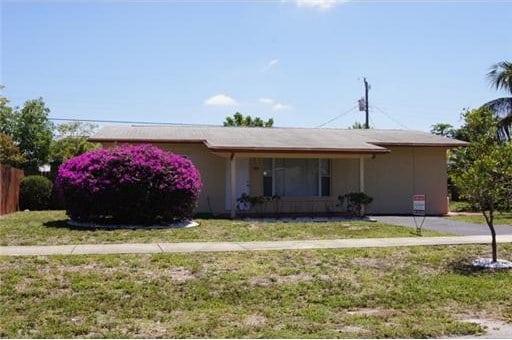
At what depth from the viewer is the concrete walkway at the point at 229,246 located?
35.1 feet

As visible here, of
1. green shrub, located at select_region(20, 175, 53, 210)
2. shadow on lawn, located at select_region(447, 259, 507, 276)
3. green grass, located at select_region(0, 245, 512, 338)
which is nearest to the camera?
green grass, located at select_region(0, 245, 512, 338)

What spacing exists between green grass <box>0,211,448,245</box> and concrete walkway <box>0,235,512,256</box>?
0.73 meters

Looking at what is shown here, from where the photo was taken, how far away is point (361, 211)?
1977 cm

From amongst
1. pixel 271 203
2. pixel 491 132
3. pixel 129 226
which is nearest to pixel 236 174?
pixel 271 203

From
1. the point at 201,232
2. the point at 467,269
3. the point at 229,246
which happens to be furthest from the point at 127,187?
the point at 467,269

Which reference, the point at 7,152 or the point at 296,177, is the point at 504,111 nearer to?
the point at 296,177

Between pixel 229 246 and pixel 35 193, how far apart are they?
1399 cm

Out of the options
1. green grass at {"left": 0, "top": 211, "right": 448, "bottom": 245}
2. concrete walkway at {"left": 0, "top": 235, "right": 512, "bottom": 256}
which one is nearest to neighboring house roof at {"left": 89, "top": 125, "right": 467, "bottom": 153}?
green grass at {"left": 0, "top": 211, "right": 448, "bottom": 245}

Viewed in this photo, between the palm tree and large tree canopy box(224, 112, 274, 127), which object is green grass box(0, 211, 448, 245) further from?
large tree canopy box(224, 112, 274, 127)

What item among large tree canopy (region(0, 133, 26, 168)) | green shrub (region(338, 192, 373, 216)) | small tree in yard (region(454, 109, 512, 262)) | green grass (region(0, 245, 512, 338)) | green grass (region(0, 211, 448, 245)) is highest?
large tree canopy (region(0, 133, 26, 168))

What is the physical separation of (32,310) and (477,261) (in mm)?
7583

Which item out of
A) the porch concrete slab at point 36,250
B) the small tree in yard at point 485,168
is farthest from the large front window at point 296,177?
the porch concrete slab at point 36,250

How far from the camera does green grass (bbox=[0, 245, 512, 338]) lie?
254 inches

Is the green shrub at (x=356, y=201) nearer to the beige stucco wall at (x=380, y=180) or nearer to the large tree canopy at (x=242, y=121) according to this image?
the beige stucco wall at (x=380, y=180)
